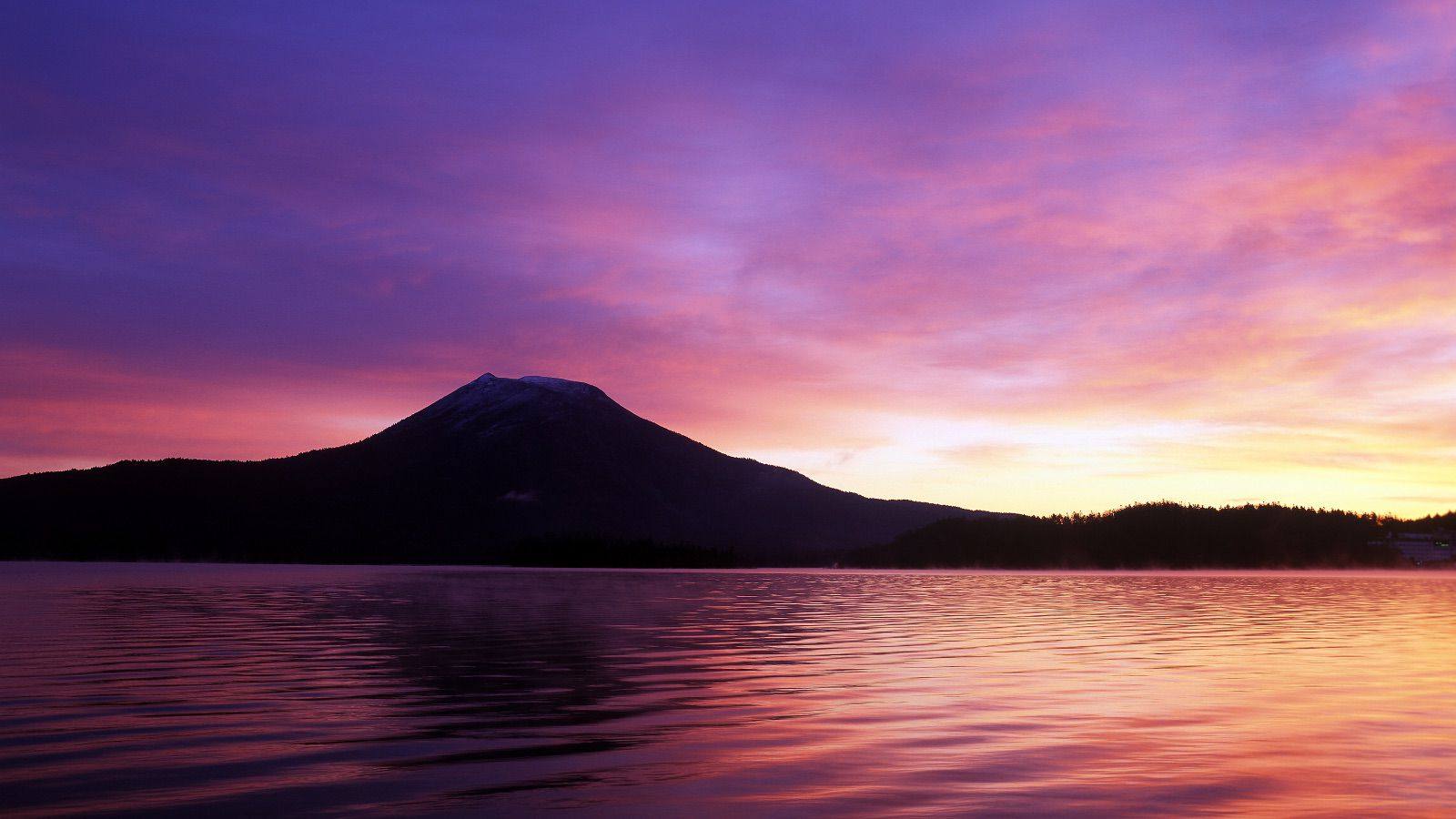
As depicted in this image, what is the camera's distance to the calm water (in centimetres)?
1532

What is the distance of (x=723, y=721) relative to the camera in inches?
858

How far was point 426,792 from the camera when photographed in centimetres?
1516

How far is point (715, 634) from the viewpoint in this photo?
45.1 m

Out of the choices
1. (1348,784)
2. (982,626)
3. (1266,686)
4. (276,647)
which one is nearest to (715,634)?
(982,626)

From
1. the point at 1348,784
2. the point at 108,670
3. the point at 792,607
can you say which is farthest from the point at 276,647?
the point at 792,607

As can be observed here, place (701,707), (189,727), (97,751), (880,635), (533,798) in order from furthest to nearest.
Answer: (880,635) < (701,707) < (189,727) < (97,751) < (533,798)

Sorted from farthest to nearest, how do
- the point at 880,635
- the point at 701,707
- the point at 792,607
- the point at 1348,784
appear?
the point at 792,607
the point at 880,635
the point at 701,707
the point at 1348,784

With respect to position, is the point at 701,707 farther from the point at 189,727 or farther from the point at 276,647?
the point at 276,647

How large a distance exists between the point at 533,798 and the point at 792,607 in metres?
53.6

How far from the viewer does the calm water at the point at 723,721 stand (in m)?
15.3

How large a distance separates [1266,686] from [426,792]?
2081 centimetres

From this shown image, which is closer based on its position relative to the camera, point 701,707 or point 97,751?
point 97,751

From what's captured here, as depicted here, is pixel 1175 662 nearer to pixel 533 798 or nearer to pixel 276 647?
pixel 533 798

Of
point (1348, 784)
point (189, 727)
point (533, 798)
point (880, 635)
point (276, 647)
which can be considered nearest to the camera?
point (533, 798)
